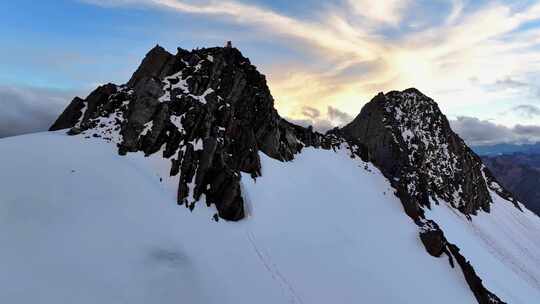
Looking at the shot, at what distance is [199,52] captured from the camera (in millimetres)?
48656

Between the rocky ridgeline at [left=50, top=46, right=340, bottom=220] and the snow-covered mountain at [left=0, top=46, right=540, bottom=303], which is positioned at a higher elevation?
the rocky ridgeline at [left=50, top=46, right=340, bottom=220]

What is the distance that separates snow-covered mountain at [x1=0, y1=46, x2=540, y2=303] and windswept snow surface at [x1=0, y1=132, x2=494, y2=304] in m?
0.10

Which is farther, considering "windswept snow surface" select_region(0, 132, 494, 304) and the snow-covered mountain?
the snow-covered mountain

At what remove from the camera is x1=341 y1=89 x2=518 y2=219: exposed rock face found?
90.4m

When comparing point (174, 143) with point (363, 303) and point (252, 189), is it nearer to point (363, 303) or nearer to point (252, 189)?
point (252, 189)

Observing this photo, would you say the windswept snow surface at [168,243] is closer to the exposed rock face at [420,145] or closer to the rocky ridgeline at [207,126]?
the rocky ridgeline at [207,126]

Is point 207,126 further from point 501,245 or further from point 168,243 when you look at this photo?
point 501,245

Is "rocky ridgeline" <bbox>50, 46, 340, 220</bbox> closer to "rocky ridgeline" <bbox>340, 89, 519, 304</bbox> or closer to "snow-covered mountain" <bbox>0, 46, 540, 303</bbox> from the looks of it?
"snow-covered mountain" <bbox>0, 46, 540, 303</bbox>

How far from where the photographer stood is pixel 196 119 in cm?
3750

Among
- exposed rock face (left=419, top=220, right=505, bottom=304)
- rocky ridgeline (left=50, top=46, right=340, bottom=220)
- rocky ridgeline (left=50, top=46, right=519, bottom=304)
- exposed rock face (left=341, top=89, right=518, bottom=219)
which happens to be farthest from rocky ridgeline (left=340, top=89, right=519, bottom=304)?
exposed rock face (left=419, top=220, right=505, bottom=304)

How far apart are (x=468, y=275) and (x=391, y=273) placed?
1158 cm

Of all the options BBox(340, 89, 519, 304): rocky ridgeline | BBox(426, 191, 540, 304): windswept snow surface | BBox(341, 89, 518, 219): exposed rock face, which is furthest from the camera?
BBox(341, 89, 518, 219): exposed rock face

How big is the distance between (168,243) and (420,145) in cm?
8347

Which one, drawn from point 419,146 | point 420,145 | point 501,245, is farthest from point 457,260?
point 420,145
